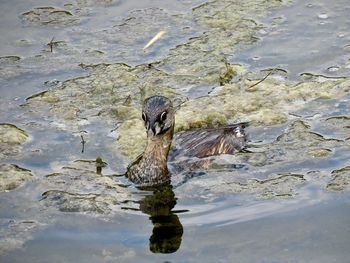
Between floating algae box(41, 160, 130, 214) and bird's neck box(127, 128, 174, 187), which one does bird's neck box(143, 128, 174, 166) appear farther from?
floating algae box(41, 160, 130, 214)


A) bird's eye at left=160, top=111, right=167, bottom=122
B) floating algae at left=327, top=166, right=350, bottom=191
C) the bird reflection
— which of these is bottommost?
the bird reflection

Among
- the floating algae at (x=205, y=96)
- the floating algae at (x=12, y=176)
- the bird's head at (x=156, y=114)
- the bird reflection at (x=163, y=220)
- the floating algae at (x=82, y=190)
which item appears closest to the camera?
the bird reflection at (x=163, y=220)

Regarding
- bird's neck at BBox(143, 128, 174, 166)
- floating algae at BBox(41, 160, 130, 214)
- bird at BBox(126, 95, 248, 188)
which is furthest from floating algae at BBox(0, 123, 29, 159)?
bird's neck at BBox(143, 128, 174, 166)

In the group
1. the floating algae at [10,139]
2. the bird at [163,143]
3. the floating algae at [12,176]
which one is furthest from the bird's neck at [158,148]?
the floating algae at [10,139]

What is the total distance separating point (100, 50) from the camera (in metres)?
9.88

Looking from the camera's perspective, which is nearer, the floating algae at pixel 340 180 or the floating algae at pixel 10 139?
the floating algae at pixel 340 180

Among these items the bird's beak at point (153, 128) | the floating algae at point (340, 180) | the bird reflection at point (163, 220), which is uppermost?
the bird's beak at point (153, 128)

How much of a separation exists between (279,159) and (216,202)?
3.08 feet

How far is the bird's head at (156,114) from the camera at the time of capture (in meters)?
7.66

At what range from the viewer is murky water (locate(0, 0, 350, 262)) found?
6.63 m

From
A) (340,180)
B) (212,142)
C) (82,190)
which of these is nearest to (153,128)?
(212,142)

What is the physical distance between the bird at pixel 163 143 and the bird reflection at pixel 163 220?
0.18m

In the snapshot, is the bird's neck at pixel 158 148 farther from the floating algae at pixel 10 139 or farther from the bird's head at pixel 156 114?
the floating algae at pixel 10 139

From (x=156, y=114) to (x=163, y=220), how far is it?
1.08 m
